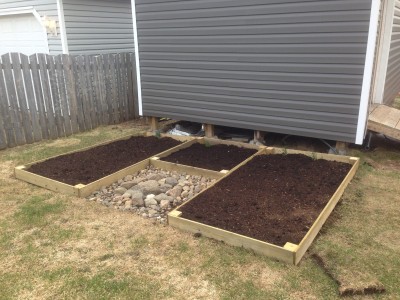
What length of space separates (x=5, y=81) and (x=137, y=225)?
4359 mm

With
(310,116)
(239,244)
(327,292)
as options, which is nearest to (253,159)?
(310,116)

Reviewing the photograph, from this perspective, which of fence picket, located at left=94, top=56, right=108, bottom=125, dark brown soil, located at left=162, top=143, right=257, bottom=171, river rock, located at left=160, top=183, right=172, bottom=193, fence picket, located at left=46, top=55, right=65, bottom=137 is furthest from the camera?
fence picket, located at left=94, top=56, right=108, bottom=125

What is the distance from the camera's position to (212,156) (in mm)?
5504

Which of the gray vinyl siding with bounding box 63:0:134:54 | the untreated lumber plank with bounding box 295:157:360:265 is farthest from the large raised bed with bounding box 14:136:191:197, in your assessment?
the gray vinyl siding with bounding box 63:0:134:54

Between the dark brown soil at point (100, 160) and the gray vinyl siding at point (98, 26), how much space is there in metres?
4.21

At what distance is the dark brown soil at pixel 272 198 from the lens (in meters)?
3.33

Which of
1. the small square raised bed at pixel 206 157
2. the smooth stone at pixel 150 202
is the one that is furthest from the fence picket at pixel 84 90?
the smooth stone at pixel 150 202

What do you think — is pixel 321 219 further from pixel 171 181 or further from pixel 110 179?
pixel 110 179

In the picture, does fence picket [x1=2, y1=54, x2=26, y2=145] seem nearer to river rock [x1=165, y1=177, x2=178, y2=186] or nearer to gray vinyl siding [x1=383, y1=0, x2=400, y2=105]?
river rock [x1=165, y1=177, x2=178, y2=186]

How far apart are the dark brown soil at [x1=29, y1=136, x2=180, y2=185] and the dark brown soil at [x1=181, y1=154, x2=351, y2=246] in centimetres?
168

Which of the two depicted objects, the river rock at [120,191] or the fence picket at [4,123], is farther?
the fence picket at [4,123]

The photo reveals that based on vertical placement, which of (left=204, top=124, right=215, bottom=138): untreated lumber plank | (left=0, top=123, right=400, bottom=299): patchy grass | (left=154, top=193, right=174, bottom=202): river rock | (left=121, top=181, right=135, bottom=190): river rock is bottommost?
(left=0, top=123, right=400, bottom=299): patchy grass

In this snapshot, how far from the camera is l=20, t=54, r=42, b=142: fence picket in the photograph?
21.2ft

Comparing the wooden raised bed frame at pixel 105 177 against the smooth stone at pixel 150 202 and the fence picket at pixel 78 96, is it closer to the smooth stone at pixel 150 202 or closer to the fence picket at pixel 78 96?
the smooth stone at pixel 150 202
